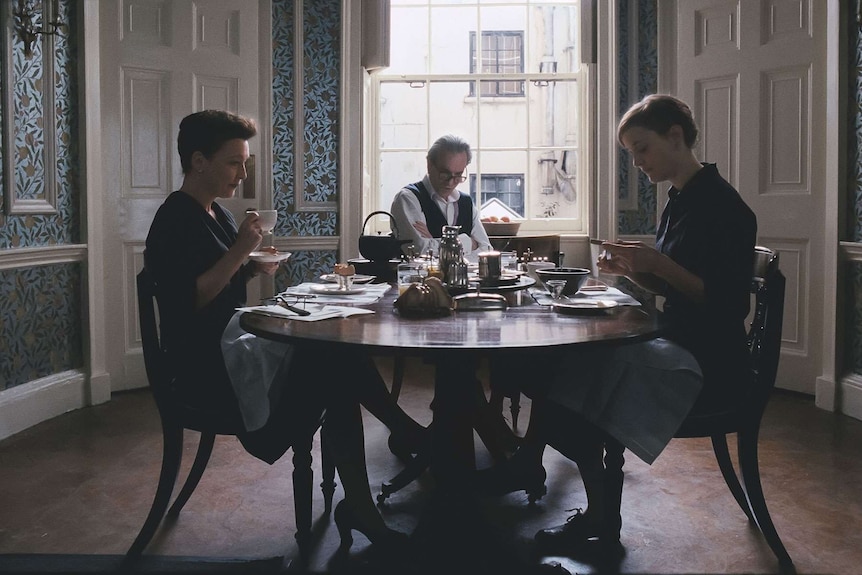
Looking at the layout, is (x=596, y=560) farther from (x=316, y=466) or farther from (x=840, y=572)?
(x=316, y=466)

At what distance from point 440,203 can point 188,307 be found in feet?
7.07

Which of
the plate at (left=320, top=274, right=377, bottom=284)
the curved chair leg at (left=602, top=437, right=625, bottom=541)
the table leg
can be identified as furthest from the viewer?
the plate at (left=320, top=274, right=377, bottom=284)

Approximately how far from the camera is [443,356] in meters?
1.48

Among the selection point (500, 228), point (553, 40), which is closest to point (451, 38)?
point (553, 40)

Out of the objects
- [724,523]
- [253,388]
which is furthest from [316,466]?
[724,523]

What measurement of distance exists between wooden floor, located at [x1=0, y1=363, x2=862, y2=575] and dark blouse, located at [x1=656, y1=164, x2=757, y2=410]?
0.49m

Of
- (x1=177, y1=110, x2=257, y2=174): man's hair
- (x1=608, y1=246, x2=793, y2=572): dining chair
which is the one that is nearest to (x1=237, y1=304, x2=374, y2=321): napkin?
(x1=177, y1=110, x2=257, y2=174): man's hair

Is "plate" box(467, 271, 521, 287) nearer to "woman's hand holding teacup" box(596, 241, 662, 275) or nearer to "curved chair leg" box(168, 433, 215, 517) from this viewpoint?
"woman's hand holding teacup" box(596, 241, 662, 275)

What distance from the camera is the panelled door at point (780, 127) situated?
3869mm

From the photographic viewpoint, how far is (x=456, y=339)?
1555mm

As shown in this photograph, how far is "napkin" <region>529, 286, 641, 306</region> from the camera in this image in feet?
7.14

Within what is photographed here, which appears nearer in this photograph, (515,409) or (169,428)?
(169,428)

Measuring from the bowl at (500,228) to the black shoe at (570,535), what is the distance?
108 inches

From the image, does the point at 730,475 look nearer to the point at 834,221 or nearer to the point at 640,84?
the point at 834,221
